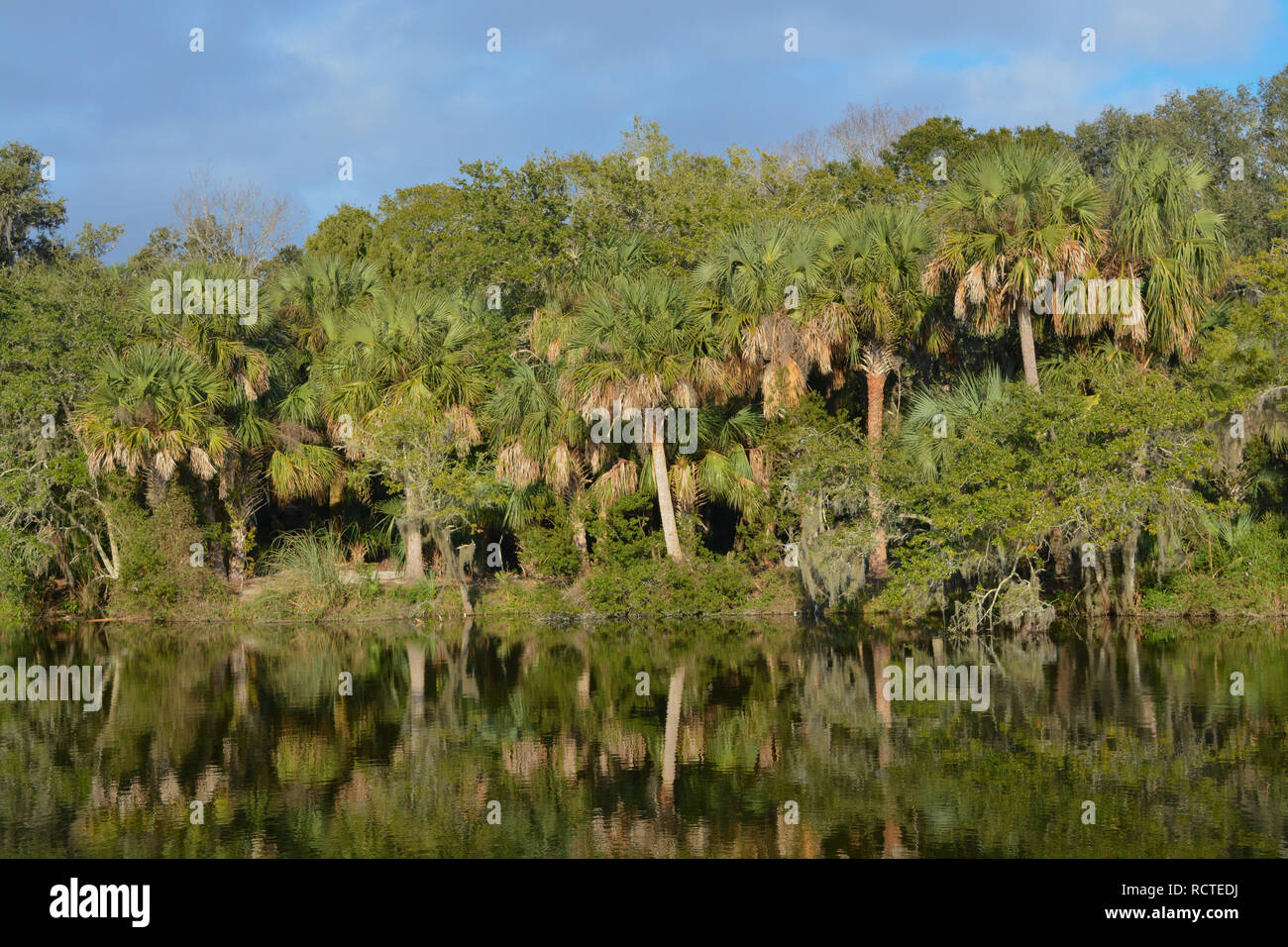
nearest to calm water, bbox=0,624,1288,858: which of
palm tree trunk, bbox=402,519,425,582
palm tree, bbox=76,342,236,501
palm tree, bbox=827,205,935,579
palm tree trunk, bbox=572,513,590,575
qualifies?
palm tree trunk, bbox=572,513,590,575

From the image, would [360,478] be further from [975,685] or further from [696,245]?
[975,685]

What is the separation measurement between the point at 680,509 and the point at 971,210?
9937mm

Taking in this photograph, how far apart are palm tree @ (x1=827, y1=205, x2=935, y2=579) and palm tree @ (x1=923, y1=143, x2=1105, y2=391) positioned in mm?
1610

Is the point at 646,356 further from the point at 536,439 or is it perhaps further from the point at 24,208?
the point at 24,208

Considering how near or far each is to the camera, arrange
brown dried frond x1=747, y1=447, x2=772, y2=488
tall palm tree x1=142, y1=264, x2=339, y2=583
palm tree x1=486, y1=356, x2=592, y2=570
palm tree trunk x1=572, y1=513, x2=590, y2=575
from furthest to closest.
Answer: tall palm tree x1=142, y1=264, x2=339, y2=583 → palm tree trunk x1=572, y1=513, x2=590, y2=575 → brown dried frond x1=747, y1=447, x2=772, y2=488 → palm tree x1=486, y1=356, x2=592, y2=570

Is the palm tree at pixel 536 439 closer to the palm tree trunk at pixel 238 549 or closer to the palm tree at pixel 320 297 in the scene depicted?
the palm tree at pixel 320 297

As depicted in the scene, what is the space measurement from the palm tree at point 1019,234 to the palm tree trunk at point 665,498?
23.9ft

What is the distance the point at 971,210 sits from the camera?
26.4 m

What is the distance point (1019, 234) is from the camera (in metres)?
25.7

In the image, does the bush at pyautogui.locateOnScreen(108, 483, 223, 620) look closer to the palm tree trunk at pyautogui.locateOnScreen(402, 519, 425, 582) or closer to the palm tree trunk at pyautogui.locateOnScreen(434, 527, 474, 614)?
the palm tree trunk at pyautogui.locateOnScreen(402, 519, 425, 582)

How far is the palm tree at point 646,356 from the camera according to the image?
93.0 feet

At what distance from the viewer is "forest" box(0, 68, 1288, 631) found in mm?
25281
